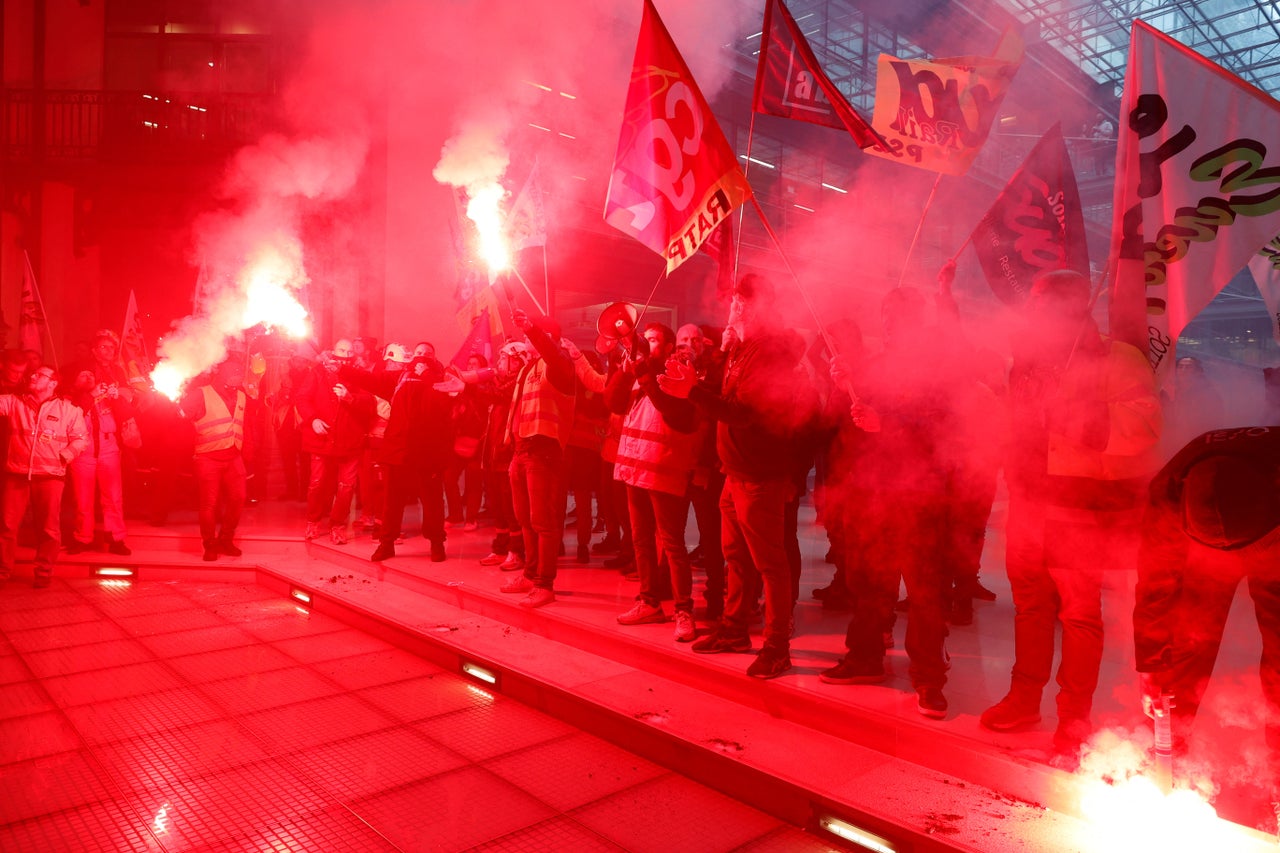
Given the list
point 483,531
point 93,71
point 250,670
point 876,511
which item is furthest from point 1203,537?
point 93,71

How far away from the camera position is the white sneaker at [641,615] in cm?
497

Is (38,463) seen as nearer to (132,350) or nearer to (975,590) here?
(132,350)

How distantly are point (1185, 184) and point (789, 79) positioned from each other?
6.72 feet

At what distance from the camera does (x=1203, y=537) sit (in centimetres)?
239

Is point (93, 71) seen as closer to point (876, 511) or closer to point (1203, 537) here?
point (876, 511)

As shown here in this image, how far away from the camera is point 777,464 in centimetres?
420

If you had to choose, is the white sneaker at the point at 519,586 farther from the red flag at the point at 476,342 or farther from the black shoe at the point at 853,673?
the red flag at the point at 476,342

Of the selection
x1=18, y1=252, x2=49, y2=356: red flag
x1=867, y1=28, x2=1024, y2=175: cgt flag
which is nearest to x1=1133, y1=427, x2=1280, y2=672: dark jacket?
x1=867, y1=28, x2=1024, y2=175: cgt flag

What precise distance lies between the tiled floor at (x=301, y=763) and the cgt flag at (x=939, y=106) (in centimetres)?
353

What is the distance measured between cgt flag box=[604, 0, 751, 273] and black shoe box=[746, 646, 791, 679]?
215 centimetres

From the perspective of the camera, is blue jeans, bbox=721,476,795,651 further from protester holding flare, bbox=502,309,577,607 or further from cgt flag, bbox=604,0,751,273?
protester holding flare, bbox=502,309,577,607

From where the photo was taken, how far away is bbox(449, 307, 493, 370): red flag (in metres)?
7.80

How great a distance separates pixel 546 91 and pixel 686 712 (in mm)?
9159

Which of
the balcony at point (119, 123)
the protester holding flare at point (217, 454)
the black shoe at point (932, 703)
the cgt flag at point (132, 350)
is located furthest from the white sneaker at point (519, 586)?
the balcony at point (119, 123)
